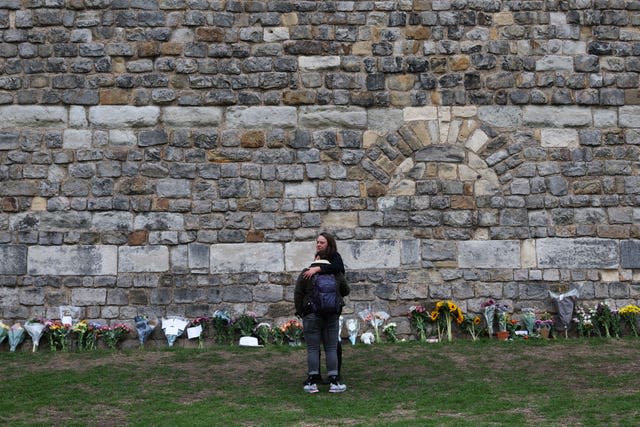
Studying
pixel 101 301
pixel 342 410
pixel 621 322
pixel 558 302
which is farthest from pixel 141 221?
pixel 621 322

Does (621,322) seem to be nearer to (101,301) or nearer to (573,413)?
(573,413)

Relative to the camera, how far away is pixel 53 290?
10398 millimetres

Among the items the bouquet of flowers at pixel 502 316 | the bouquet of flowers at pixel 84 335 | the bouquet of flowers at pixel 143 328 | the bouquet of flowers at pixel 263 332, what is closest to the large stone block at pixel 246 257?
the bouquet of flowers at pixel 263 332

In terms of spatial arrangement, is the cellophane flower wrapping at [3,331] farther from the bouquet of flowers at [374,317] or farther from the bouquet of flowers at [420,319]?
the bouquet of flowers at [420,319]

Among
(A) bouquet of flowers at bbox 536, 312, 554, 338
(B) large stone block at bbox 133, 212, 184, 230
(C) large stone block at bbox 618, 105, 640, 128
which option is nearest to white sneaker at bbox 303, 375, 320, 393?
(B) large stone block at bbox 133, 212, 184, 230

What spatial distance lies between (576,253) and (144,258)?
5.15m

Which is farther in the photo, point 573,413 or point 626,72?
point 626,72

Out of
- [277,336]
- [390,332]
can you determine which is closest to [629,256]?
[390,332]

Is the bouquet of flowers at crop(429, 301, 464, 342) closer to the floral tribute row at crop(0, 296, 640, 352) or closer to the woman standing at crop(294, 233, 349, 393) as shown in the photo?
the floral tribute row at crop(0, 296, 640, 352)

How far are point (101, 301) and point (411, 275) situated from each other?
3645mm

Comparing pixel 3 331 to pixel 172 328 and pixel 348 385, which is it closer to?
pixel 172 328

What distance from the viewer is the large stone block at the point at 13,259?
10.4m

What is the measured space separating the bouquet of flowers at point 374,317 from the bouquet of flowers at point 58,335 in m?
3.35

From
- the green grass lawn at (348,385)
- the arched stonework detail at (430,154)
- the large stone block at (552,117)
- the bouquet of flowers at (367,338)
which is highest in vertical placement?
the large stone block at (552,117)
